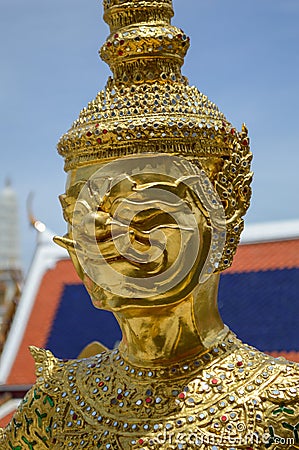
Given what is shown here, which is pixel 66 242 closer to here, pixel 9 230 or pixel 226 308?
pixel 226 308

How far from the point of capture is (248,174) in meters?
2.26

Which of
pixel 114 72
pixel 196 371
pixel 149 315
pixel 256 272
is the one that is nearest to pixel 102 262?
Answer: pixel 149 315

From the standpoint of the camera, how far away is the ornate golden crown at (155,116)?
215 cm

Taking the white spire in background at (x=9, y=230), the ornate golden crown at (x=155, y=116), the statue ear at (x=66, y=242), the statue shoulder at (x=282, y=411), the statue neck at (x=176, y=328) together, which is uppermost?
Answer: the ornate golden crown at (x=155, y=116)

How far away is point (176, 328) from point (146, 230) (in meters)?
0.26

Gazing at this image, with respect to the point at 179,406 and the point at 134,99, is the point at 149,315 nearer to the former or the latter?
the point at 179,406

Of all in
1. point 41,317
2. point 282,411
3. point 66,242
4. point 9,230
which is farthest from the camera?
point 9,230

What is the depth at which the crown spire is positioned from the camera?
7.35 ft

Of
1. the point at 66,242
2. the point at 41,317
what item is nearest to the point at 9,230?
the point at 41,317

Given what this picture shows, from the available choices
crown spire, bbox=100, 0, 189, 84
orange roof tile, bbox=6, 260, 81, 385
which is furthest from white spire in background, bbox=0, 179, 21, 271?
crown spire, bbox=100, 0, 189, 84

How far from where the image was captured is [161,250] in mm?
2117

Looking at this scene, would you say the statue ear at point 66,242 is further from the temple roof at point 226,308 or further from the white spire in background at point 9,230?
the white spire in background at point 9,230

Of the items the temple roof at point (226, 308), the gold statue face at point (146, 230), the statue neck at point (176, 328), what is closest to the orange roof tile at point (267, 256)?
the temple roof at point (226, 308)

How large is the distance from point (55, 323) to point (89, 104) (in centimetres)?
507
